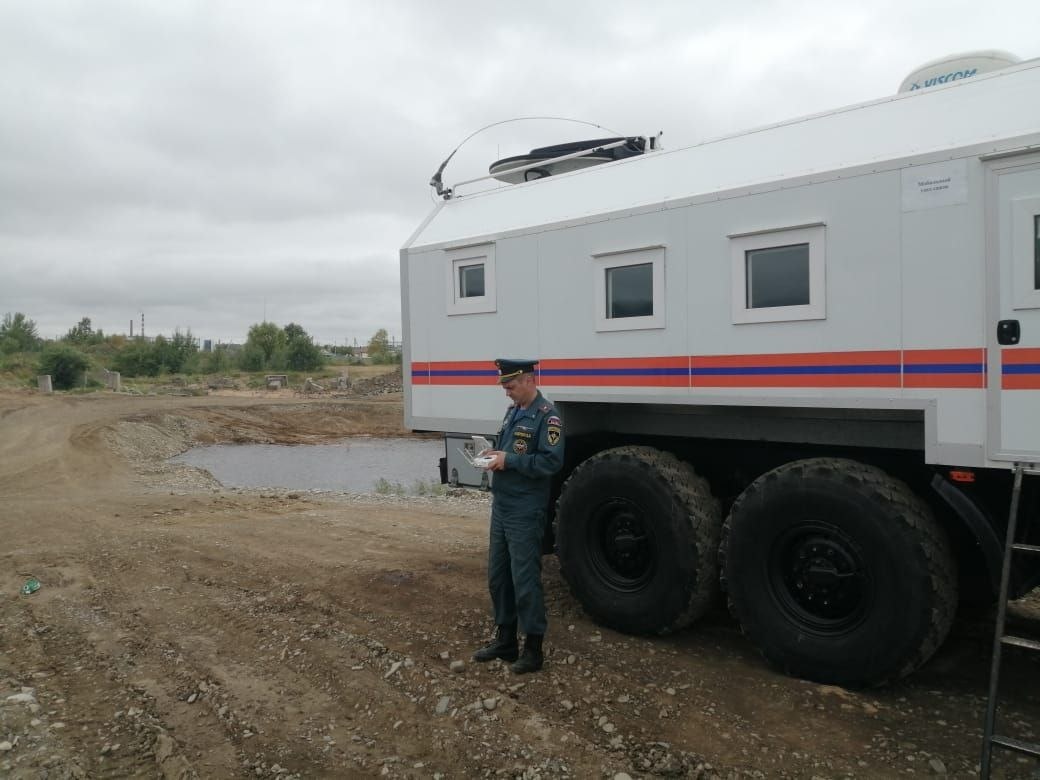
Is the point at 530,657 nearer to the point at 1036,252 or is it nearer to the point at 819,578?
the point at 819,578

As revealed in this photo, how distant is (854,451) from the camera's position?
4508mm

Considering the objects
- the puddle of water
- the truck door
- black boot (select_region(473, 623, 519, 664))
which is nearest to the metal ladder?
the truck door

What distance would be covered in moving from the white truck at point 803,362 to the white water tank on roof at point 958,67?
0.41 meters

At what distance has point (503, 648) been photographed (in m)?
4.69

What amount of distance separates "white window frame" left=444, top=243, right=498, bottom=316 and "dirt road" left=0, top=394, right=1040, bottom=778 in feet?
7.40

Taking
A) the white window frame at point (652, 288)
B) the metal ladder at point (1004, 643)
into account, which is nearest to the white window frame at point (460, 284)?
the white window frame at point (652, 288)

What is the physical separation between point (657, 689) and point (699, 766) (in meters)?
0.76

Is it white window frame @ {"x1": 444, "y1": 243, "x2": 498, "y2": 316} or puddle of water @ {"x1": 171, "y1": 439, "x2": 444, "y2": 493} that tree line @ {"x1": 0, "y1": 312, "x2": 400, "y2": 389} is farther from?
white window frame @ {"x1": 444, "y1": 243, "x2": 498, "y2": 316}

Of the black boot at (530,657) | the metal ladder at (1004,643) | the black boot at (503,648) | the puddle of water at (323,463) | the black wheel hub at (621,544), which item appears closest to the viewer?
the metal ladder at (1004,643)

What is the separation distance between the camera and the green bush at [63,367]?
38906 mm

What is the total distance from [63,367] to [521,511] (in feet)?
137

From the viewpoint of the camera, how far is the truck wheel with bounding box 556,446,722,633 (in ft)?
15.5

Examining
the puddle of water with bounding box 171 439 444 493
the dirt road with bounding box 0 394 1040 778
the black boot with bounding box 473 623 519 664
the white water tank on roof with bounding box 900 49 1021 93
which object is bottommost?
the puddle of water with bounding box 171 439 444 493

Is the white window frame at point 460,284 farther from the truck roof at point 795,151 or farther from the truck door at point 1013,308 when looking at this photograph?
the truck door at point 1013,308
